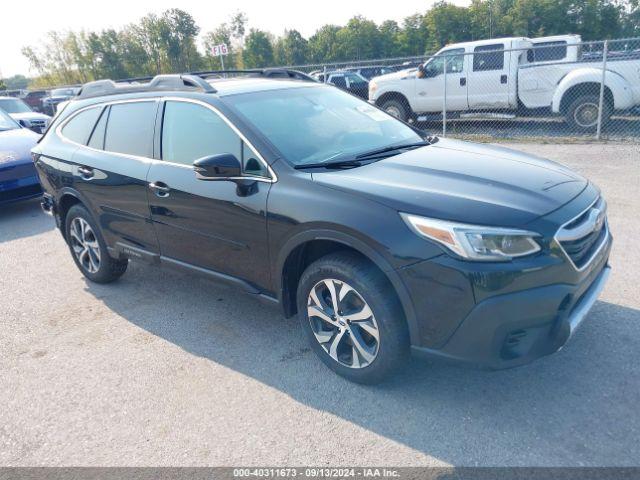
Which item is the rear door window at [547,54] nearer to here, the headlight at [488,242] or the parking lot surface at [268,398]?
the parking lot surface at [268,398]

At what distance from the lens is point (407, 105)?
43.6ft

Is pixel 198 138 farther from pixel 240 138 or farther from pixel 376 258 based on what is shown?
pixel 376 258

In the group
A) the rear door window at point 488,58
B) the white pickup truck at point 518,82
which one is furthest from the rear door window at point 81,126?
the rear door window at point 488,58

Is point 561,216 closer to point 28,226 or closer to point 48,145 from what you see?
point 48,145

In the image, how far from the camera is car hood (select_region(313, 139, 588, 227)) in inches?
103

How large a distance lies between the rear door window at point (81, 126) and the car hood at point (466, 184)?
267cm

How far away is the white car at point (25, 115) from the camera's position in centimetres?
1363

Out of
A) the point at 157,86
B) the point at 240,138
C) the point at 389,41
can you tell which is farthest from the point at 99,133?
the point at 389,41

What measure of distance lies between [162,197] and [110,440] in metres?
1.74

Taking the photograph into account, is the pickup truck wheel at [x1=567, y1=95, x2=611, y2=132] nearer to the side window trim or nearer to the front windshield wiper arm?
the front windshield wiper arm

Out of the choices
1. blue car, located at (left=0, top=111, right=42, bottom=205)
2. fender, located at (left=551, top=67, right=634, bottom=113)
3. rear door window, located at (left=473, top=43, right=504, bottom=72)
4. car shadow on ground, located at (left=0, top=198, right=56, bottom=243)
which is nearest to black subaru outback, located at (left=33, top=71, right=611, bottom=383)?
car shadow on ground, located at (left=0, top=198, right=56, bottom=243)

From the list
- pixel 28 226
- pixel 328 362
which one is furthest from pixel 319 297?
pixel 28 226

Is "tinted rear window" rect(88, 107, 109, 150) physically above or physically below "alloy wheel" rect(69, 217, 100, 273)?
above

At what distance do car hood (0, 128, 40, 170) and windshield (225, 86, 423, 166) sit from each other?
5.53 metres
